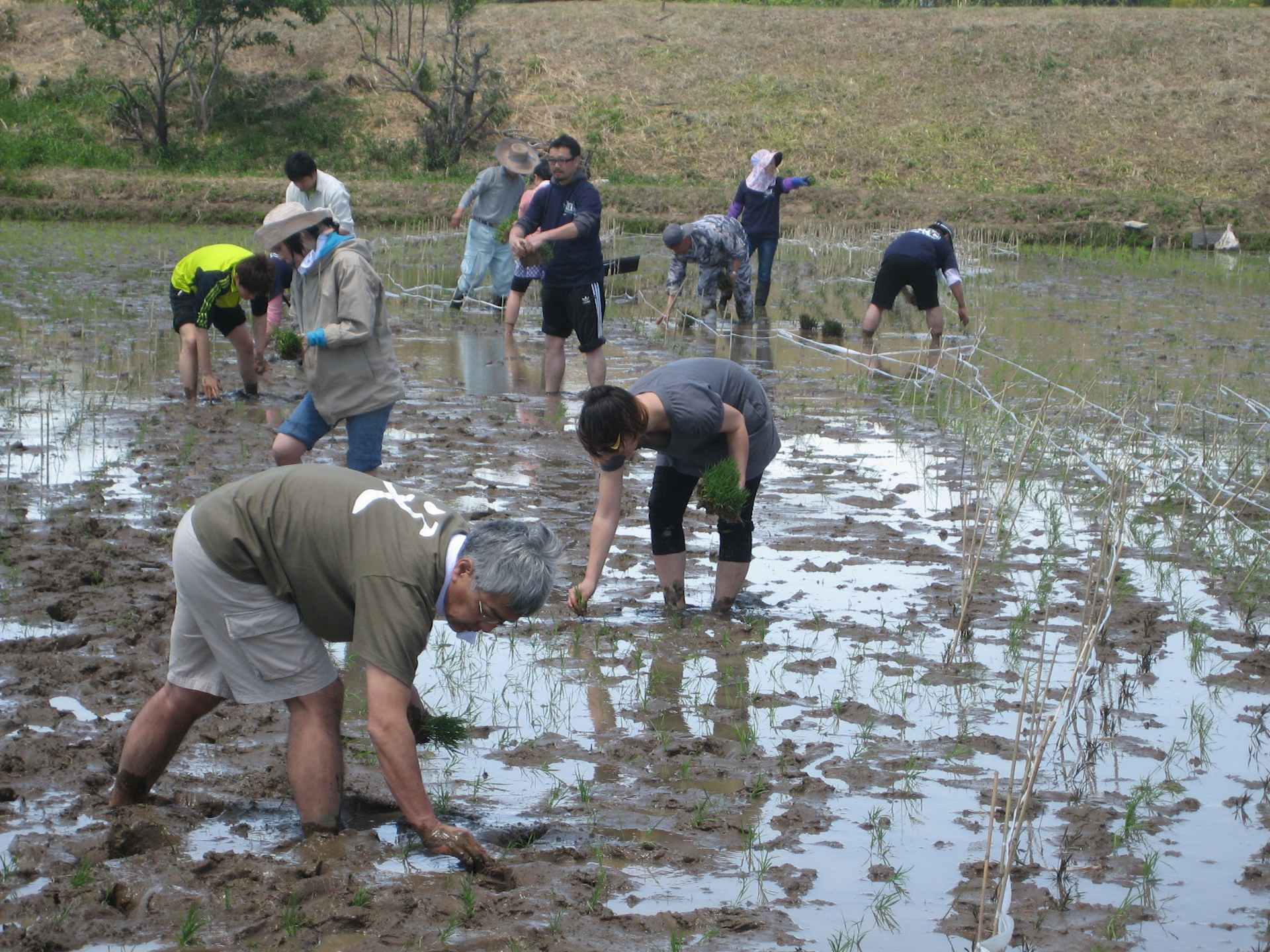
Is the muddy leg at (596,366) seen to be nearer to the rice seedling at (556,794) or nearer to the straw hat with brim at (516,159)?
the straw hat with brim at (516,159)

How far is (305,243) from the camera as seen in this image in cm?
625

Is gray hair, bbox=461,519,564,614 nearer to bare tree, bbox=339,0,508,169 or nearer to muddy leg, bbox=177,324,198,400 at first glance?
muddy leg, bbox=177,324,198,400

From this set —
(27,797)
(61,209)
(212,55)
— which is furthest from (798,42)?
(27,797)

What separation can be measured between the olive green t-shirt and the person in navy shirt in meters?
9.43

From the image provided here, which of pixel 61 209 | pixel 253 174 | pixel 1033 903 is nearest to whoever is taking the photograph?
pixel 1033 903

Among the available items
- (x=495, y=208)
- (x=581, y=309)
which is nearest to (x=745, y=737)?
(x=581, y=309)

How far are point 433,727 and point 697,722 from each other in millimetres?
1246

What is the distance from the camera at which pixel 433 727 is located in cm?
405

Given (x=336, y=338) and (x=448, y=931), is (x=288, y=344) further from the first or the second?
(x=448, y=931)

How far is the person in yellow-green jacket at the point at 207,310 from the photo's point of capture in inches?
369

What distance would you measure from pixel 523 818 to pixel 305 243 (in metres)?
3.16

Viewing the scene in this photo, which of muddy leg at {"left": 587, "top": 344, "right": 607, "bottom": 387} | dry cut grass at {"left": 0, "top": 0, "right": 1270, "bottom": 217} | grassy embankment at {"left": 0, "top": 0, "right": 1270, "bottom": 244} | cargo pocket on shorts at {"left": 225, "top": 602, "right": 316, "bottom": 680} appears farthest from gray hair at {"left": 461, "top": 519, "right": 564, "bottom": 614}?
dry cut grass at {"left": 0, "top": 0, "right": 1270, "bottom": 217}

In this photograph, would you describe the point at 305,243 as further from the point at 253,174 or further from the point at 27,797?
the point at 253,174

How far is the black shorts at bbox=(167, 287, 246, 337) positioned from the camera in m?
9.49
